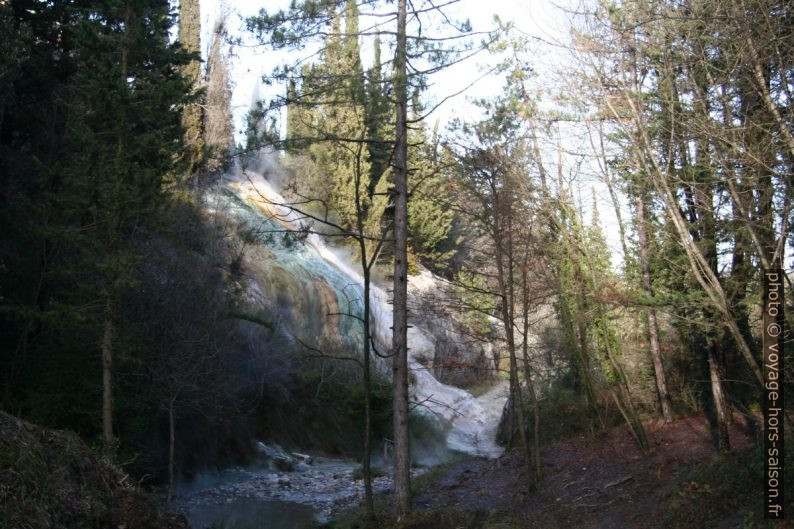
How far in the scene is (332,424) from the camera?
2489 cm

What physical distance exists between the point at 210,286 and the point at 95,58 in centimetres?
687

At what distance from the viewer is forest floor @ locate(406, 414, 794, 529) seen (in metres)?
9.38

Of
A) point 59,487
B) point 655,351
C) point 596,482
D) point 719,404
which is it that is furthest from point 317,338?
point 59,487

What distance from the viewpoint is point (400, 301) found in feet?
38.3

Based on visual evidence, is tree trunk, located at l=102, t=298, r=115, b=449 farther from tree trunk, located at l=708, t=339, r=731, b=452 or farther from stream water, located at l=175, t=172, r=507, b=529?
tree trunk, located at l=708, t=339, r=731, b=452

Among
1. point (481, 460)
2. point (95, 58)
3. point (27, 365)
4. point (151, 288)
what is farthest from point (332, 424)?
point (95, 58)

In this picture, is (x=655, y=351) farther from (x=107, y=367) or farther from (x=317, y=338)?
(x=317, y=338)

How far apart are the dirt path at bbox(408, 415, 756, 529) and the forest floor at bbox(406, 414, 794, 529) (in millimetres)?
22

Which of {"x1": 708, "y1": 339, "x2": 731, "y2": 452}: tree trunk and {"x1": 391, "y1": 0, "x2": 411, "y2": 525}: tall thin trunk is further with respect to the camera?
{"x1": 391, "y1": 0, "x2": 411, "y2": 525}: tall thin trunk

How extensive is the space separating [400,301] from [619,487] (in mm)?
5316

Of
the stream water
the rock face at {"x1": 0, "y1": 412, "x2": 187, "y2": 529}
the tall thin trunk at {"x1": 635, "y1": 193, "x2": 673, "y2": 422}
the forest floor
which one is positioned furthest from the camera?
the stream water

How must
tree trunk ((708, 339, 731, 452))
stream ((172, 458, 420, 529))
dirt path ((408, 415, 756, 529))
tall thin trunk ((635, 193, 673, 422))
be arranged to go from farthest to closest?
stream ((172, 458, 420, 529)) < tall thin trunk ((635, 193, 673, 422)) < dirt path ((408, 415, 756, 529)) < tree trunk ((708, 339, 731, 452))

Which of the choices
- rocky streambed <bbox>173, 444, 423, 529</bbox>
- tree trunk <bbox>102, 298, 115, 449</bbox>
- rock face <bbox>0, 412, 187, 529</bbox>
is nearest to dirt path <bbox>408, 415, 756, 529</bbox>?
rocky streambed <bbox>173, 444, 423, 529</bbox>

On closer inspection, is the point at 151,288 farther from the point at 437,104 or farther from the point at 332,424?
the point at 332,424
